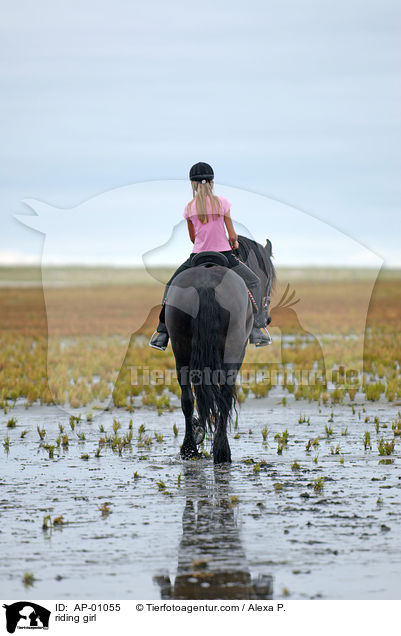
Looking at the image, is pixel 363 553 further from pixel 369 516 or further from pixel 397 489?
pixel 397 489

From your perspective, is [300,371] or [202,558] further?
[300,371]

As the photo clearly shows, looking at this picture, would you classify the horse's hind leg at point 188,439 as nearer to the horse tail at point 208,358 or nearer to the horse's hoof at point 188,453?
the horse's hoof at point 188,453

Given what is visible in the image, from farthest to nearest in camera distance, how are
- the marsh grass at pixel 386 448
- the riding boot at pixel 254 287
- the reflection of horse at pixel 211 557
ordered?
the riding boot at pixel 254 287, the marsh grass at pixel 386 448, the reflection of horse at pixel 211 557

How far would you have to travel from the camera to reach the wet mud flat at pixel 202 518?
5051 millimetres

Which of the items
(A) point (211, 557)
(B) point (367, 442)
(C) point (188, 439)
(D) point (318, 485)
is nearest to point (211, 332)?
(C) point (188, 439)

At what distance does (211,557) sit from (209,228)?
13.5 ft

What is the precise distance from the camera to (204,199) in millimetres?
8750

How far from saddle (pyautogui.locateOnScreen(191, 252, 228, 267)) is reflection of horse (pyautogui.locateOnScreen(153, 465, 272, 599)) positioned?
2.37 metres

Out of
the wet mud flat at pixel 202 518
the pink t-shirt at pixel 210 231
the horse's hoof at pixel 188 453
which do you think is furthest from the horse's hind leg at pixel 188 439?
the pink t-shirt at pixel 210 231

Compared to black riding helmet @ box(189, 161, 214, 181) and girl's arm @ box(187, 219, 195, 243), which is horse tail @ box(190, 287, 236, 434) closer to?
girl's arm @ box(187, 219, 195, 243)

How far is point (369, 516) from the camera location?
650 centimetres
